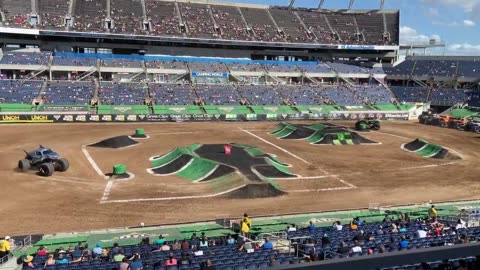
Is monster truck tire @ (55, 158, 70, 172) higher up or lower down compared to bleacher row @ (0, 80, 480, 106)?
lower down

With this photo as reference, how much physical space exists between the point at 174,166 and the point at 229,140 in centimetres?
1754

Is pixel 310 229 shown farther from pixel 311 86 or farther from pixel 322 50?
pixel 322 50

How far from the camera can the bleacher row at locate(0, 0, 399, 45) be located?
8438cm

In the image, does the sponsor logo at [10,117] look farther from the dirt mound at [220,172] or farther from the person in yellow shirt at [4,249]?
the person in yellow shirt at [4,249]

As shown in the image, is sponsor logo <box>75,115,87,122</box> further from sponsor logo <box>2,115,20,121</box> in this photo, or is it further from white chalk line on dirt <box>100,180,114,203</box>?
Answer: white chalk line on dirt <box>100,180,114,203</box>

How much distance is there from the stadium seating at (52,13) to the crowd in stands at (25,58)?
5.46 metres

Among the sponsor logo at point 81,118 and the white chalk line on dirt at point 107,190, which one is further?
the sponsor logo at point 81,118

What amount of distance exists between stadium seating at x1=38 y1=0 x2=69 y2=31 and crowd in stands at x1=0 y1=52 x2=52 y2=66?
546 cm

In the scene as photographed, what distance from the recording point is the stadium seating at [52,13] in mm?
81812

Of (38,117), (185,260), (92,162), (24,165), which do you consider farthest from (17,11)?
(185,260)

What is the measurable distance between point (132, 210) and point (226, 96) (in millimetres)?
52987

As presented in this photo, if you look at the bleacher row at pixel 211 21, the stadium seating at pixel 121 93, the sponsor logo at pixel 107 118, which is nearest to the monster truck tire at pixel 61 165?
the sponsor logo at pixel 107 118

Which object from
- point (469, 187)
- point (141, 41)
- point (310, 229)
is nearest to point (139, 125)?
point (141, 41)

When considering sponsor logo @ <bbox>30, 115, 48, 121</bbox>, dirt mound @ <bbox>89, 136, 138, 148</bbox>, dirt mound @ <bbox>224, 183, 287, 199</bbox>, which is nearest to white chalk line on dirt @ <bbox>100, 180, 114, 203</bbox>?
dirt mound @ <bbox>224, 183, 287, 199</bbox>
